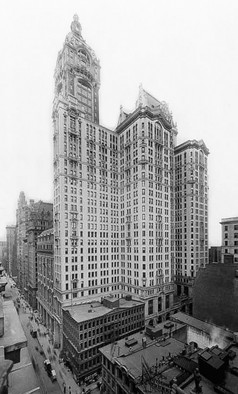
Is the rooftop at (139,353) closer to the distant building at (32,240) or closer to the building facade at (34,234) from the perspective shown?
the building facade at (34,234)

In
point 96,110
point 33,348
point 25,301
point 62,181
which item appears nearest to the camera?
point 33,348

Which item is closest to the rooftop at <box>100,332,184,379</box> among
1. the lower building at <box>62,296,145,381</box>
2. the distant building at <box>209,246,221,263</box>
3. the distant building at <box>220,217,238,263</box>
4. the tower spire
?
the lower building at <box>62,296,145,381</box>

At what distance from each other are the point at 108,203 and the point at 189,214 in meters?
37.4

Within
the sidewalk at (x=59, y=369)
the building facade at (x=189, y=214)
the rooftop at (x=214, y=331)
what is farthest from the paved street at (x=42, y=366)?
the building facade at (x=189, y=214)

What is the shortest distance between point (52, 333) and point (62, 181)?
171 ft

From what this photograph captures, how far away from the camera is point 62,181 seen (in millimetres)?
63625

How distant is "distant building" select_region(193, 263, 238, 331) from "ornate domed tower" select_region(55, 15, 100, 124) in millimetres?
72528

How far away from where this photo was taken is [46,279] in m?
77.8

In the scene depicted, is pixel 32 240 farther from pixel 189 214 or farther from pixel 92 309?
pixel 189 214

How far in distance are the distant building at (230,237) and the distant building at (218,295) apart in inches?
966

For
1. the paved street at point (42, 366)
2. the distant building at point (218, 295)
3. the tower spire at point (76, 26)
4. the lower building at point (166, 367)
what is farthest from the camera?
the tower spire at point (76, 26)

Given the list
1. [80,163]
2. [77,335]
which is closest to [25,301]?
[77,335]

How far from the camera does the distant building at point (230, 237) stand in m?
78.8

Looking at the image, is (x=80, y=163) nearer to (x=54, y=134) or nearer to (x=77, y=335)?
(x=54, y=134)
